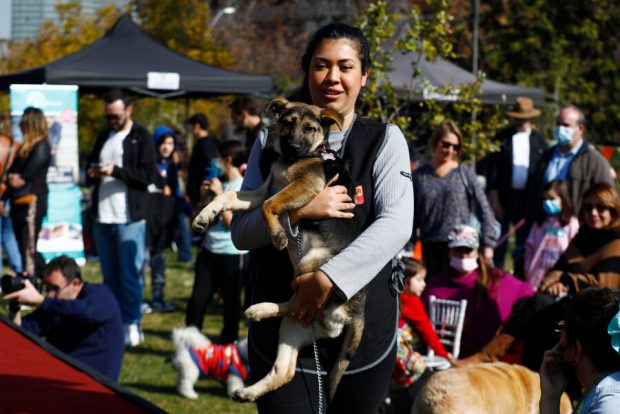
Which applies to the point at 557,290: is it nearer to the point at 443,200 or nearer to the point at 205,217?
the point at 443,200

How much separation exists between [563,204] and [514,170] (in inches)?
92.9

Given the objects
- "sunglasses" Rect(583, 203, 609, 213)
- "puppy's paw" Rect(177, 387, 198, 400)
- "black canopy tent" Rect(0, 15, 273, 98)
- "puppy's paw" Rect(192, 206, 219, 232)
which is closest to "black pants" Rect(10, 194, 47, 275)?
"black canopy tent" Rect(0, 15, 273, 98)

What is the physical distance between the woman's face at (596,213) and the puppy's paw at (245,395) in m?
4.00

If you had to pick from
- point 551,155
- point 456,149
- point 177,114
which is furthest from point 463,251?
point 177,114

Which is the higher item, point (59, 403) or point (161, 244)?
point (59, 403)

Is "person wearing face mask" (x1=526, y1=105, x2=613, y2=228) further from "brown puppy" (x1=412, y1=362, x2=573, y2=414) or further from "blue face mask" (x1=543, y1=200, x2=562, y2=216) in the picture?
"brown puppy" (x1=412, y1=362, x2=573, y2=414)

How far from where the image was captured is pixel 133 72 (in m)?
12.9

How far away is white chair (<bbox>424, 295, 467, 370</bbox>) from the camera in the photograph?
6723 mm

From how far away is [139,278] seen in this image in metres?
8.66

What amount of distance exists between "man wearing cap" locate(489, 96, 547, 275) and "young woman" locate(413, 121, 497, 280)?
240 cm

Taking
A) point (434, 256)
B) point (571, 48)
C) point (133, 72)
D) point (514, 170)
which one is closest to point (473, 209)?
point (434, 256)

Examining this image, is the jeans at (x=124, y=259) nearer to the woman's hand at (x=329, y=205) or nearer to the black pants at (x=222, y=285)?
the black pants at (x=222, y=285)

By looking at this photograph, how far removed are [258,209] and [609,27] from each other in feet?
79.5

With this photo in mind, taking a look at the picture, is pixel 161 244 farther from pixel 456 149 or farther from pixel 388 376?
pixel 388 376
